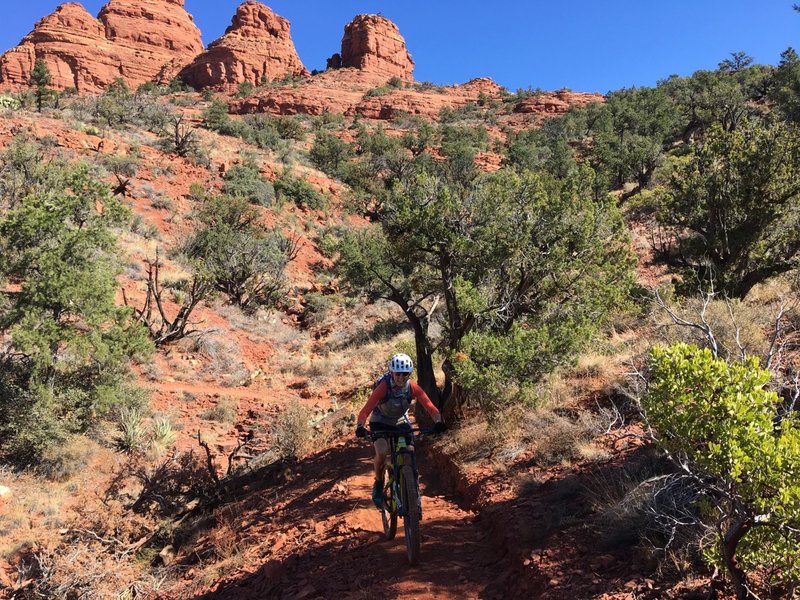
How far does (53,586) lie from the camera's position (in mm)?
5430

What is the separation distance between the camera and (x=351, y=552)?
5184 millimetres

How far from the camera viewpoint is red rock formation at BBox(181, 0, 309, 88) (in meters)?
81.6

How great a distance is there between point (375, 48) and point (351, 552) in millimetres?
98306

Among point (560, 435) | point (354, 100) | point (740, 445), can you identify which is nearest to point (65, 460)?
point (560, 435)

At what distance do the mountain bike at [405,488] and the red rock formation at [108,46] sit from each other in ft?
300

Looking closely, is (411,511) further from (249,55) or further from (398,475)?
(249,55)

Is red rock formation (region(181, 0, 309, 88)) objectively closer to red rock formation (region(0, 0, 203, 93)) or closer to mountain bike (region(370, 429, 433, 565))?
red rock formation (region(0, 0, 203, 93))

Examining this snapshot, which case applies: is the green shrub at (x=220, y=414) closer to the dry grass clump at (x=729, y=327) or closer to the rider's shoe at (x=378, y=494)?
the rider's shoe at (x=378, y=494)

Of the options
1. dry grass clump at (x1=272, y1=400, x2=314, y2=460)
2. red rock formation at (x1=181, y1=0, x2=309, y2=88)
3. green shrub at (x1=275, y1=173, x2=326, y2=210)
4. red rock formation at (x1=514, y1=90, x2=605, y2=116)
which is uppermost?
red rock formation at (x1=181, y1=0, x2=309, y2=88)

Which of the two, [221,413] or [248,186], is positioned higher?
[248,186]

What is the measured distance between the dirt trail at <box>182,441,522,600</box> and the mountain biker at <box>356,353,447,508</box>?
0.68m

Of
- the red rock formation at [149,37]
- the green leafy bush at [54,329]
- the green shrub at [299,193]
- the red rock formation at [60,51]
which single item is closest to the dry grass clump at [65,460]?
the green leafy bush at [54,329]

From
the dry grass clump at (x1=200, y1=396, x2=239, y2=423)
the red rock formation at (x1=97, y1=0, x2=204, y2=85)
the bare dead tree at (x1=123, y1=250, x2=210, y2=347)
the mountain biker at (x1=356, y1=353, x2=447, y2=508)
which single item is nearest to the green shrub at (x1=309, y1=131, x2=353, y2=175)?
the bare dead tree at (x1=123, y1=250, x2=210, y2=347)

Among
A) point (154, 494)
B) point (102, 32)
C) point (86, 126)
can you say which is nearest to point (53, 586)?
point (154, 494)
